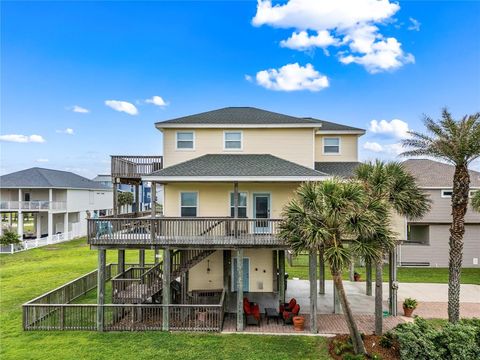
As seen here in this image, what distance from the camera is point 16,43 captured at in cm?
2316

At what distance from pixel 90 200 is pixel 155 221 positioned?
39634 mm

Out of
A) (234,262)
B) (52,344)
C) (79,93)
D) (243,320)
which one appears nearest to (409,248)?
(234,262)

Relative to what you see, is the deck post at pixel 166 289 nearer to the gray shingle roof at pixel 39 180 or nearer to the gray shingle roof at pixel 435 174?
the gray shingle roof at pixel 435 174

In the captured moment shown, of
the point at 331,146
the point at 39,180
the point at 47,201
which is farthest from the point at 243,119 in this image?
the point at 39,180

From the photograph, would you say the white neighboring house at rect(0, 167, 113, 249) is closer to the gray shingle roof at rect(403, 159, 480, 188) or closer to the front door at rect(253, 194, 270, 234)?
the front door at rect(253, 194, 270, 234)

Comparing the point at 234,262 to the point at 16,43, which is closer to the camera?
the point at 234,262

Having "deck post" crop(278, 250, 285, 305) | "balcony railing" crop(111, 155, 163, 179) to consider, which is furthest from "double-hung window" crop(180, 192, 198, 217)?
"deck post" crop(278, 250, 285, 305)

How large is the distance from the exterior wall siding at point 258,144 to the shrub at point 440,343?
9369 mm

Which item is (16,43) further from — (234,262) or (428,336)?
(428,336)

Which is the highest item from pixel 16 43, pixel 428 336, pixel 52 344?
pixel 16 43

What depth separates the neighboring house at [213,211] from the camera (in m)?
13.1

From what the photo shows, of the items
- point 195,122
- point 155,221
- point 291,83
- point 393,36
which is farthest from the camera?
point 291,83

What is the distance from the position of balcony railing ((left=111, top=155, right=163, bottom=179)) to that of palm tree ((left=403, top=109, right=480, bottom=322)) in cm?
1341

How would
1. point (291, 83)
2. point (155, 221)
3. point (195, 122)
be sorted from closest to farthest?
point (155, 221), point (195, 122), point (291, 83)
